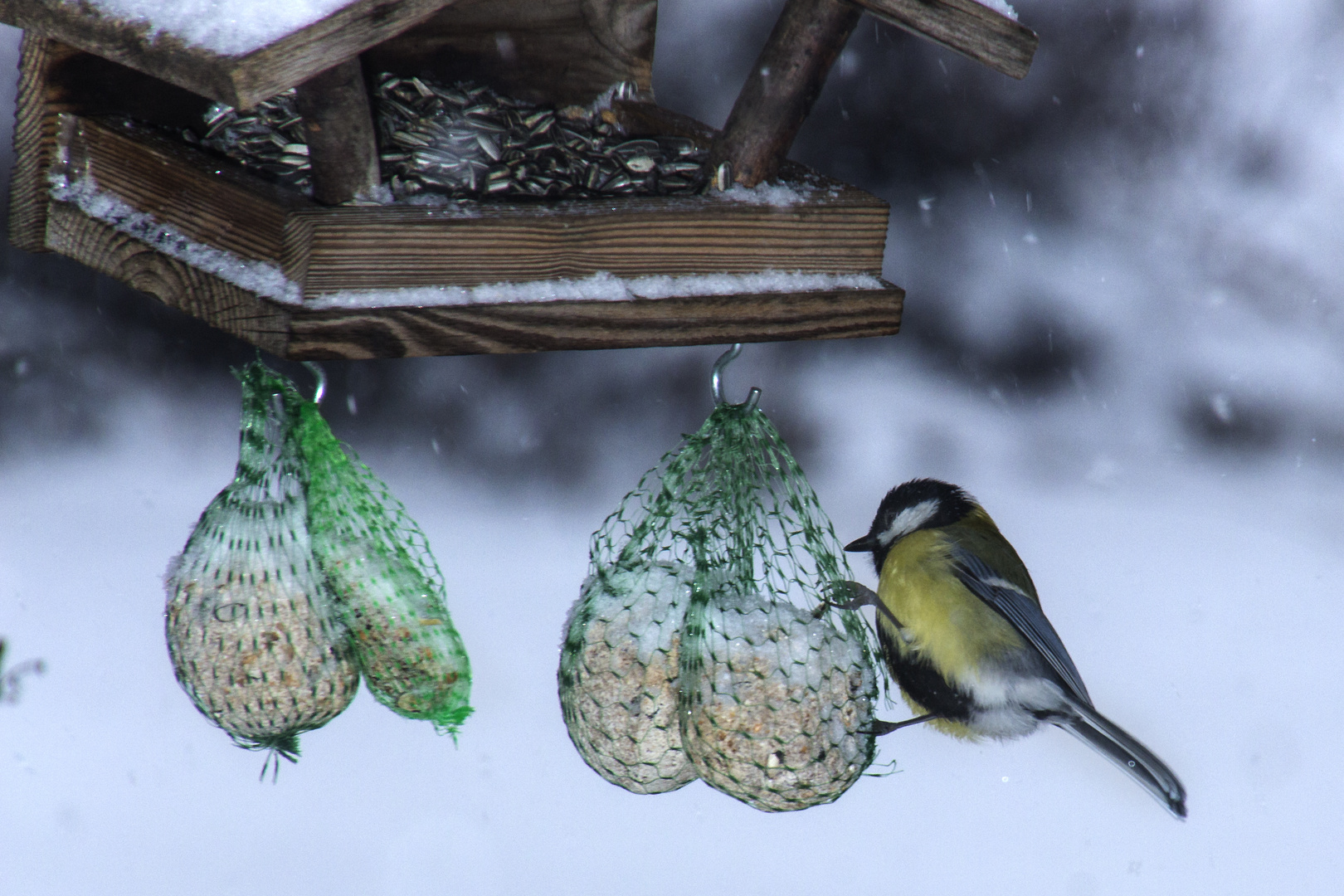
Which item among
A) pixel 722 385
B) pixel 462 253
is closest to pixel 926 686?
pixel 722 385

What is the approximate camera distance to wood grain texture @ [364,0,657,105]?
2.02m

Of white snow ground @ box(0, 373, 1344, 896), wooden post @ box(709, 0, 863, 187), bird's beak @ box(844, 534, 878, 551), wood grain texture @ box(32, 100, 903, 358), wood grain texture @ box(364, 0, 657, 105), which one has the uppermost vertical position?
wood grain texture @ box(364, 0, 657, 105)

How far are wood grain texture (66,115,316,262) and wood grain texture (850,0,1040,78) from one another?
2.48ft

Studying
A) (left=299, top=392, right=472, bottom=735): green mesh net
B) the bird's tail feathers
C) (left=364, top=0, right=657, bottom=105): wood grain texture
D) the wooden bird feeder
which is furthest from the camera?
(left=364, top=0, right=657, bottom=105): wood grain texture

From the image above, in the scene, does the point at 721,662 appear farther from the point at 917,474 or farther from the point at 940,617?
the point at 917,474

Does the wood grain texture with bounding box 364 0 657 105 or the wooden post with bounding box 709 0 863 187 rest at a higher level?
the wood grain texture with bounding box 364 0 657 105

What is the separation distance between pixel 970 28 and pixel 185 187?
1.01m

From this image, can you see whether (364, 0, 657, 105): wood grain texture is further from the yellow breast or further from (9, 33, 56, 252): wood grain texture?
the yellow breast

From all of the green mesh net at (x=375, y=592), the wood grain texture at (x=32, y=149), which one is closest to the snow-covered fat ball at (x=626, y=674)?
the green mesh net at (x=375, y=592)

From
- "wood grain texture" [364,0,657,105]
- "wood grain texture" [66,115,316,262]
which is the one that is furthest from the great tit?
"wood grain texture" [66,115,316,262]

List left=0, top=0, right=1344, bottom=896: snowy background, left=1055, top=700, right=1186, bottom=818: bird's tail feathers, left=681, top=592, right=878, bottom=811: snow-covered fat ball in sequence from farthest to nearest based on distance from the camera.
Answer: left=0, top=0, right=1344, bottom=896: snowy background
left=1055, top=700, right=1186, bottom=818: bird's tail feathers
left=681, top=592, right=878, bottom=811: snow-covered fat ball

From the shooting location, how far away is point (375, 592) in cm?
164

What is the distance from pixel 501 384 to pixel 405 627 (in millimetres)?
1404

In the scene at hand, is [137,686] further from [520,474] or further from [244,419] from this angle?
[244,419]
